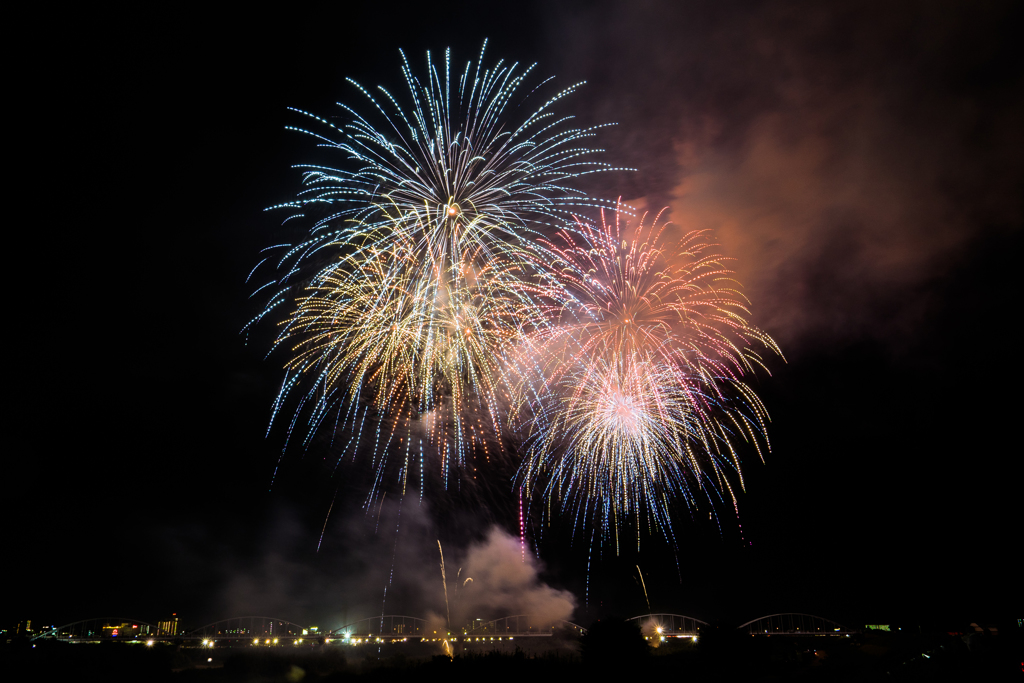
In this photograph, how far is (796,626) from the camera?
102 m

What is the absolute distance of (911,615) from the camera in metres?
68.1

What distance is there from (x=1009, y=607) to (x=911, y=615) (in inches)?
632

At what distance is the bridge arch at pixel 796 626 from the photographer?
299ft

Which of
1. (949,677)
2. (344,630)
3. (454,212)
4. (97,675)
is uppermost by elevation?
(454,212)

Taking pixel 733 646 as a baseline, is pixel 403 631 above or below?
above

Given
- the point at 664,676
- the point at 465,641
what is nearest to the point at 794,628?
the point at 465,641

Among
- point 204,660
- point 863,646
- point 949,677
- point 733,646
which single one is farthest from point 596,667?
point 204,660

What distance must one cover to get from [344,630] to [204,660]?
1728 inches

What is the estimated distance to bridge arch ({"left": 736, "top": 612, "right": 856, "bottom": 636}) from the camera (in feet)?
299

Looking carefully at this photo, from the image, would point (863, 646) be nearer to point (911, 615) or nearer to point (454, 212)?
point (911, 615)

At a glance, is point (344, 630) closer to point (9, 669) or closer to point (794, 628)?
point (9, 669)

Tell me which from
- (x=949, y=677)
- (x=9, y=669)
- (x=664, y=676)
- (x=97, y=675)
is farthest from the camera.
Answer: (x=97, y=675)

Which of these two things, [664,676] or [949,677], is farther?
[664,676]

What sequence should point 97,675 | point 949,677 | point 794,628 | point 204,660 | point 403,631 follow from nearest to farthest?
point 949,677, point 97,675, point 204,660, point 794,628, point 403,631
